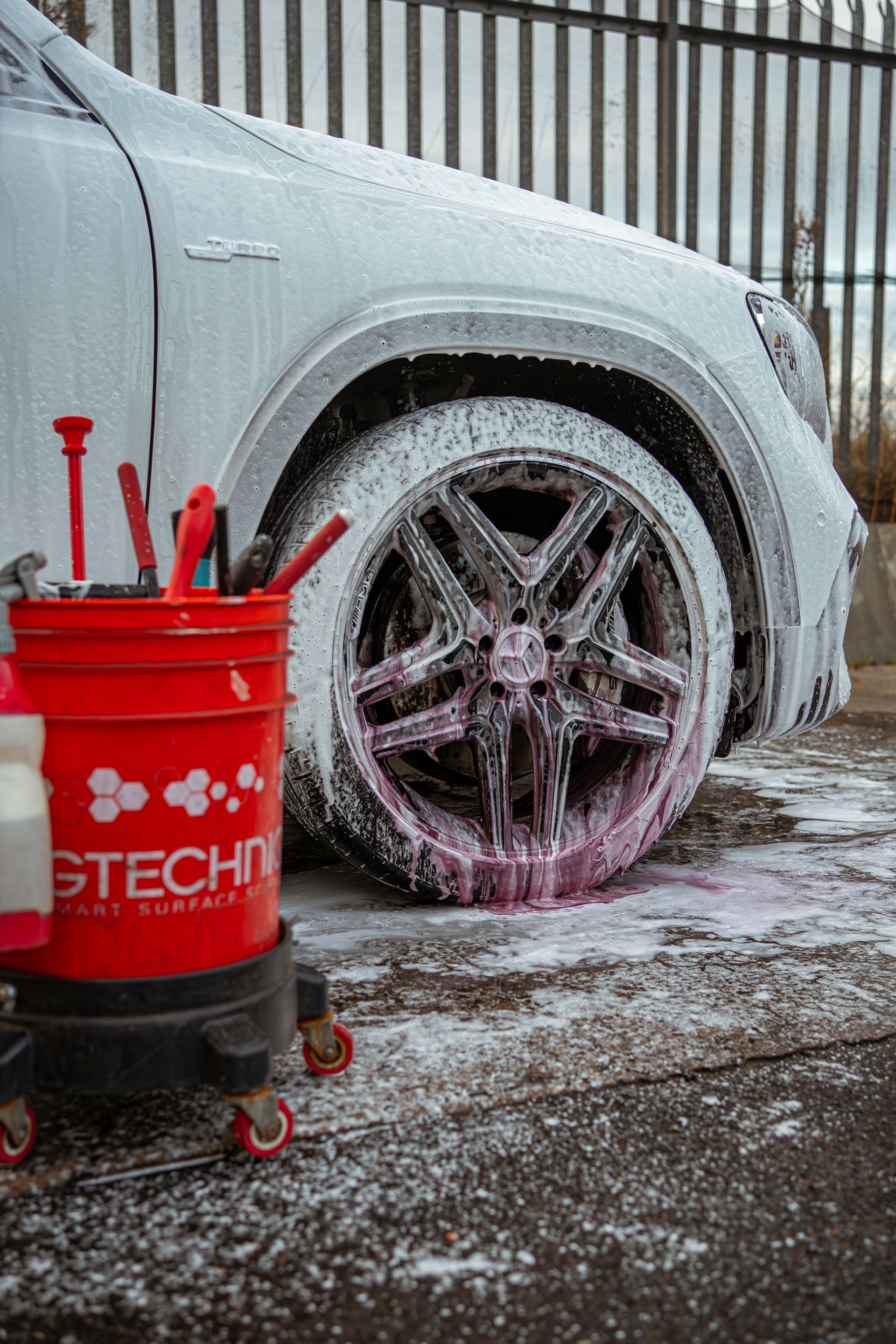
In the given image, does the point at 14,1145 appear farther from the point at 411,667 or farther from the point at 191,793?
the point at 411,667

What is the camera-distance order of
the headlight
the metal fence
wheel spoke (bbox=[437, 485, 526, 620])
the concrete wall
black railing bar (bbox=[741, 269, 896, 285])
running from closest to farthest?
wheel spoke (bbox=[437, 485, 526, 620]), the headlight, the metal fence, the concrete wall, black railing bar (bbox=[741, 269, 896, 285])

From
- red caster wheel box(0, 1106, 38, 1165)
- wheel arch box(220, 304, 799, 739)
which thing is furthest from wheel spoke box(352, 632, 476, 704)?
red caster wheel box(0, 1106, 38, 1165)

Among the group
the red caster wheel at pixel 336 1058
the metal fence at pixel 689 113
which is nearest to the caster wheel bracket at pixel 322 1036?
the red caster wheel at pixel 336 1058

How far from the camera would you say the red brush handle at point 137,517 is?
138 centimetres

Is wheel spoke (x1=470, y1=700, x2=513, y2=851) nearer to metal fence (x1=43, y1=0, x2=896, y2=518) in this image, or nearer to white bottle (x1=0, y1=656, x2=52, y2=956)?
white bottle (x1=0, y1=656, x2=52, y2=956)

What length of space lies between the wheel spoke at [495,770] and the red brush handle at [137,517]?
71cm

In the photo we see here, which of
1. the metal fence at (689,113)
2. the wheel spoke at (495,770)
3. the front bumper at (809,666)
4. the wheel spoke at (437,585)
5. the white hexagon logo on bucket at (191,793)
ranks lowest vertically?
the wheel spoke at (495,770)

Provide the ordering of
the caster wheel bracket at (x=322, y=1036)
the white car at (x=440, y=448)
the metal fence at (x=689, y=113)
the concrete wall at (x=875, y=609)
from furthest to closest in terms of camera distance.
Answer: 1. the concrete wall at (x=875, y=609)
2. the metal fence at (x=689, y=113)
3. the white car at (x=440, y=448)
4. the caster wheel bracket at (x=322, y=1036)

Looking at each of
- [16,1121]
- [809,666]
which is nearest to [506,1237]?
[16,1121]

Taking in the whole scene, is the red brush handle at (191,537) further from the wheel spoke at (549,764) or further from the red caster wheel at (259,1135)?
the wheel spoke at (549,764)

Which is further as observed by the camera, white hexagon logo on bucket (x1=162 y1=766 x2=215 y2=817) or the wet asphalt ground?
white hexagon logo on bucket (x1=162 y1=766 x2=215 y2=817)

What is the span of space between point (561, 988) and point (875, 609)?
5.47 metres

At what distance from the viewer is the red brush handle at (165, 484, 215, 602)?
1.17m

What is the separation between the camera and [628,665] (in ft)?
6.63
